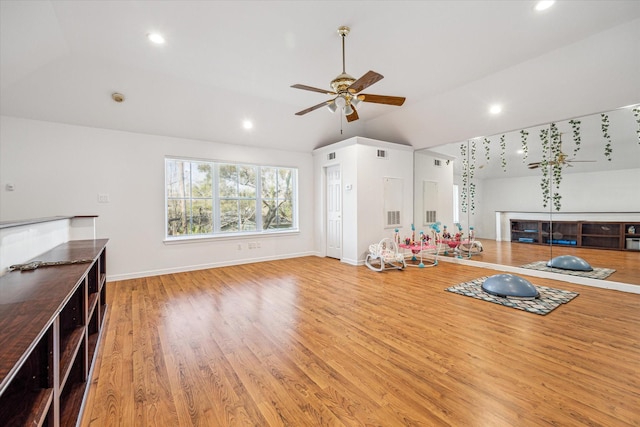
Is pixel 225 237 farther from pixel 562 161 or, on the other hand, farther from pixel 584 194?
pixel 584 194

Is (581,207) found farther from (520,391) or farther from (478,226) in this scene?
(520,391)

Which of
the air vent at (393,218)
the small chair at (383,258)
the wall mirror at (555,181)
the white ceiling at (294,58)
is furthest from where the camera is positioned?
the air vent at (393,218)

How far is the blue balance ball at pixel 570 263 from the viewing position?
418 cm

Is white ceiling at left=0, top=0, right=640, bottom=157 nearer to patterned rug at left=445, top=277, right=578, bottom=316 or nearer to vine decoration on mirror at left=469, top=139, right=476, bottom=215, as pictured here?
vine decoration on mirror at left=469, top=139, right=476, bottom=215

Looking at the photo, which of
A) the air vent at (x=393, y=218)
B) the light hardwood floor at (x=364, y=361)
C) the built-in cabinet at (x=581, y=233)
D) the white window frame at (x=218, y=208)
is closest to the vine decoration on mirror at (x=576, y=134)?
the built-in cabinet at (x=581, y=233)

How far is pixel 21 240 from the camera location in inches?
80.0

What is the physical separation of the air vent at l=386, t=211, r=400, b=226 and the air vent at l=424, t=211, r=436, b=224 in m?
0.76

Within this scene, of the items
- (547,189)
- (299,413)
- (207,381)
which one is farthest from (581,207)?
(207,381)

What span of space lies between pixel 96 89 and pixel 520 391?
568 centimetres

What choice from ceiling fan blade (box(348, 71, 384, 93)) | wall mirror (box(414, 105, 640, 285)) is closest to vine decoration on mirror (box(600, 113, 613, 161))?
wall mirror (box(414, 105, 640, 285))

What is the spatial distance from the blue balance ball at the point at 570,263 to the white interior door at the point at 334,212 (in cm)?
370

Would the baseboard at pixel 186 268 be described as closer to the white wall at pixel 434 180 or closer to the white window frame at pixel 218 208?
the white window frame at pixel 218 208

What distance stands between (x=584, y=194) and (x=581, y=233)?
2.08 feet

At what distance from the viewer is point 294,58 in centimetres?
357
